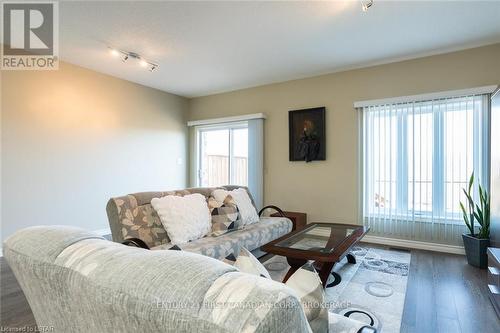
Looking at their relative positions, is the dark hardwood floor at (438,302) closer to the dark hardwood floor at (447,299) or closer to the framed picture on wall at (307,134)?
the dark hardwood floor at (447,299)

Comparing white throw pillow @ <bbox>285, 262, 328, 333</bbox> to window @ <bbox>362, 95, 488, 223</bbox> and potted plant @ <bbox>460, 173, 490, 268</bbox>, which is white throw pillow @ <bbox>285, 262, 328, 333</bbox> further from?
window @ <bbox>362, 95, 488, 223</bbox>

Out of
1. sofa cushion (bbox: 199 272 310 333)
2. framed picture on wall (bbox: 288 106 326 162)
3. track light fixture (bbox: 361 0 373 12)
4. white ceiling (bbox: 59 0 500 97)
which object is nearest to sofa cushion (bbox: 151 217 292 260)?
framed picture on wall (bbox: 288 106 326 162)

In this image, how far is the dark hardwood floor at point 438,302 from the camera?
1.82m

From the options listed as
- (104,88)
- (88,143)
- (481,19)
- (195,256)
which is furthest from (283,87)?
(195,256)

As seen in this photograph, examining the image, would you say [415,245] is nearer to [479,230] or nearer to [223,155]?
[479,230]

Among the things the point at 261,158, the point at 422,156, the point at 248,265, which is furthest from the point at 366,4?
the point at 261,158

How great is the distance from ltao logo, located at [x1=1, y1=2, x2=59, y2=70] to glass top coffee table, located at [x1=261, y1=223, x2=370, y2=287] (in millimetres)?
3036

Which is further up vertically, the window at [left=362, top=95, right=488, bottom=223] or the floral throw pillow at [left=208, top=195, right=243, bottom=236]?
the window at [left=362, top=95, right=488, bottom=223]

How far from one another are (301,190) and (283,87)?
179 centimetres

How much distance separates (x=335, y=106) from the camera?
411 centimetres

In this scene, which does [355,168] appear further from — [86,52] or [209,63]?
[86,52]

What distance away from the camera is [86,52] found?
3482mm

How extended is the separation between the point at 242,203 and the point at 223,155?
2258 millimetres

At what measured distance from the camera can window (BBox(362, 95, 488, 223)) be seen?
3.22m
